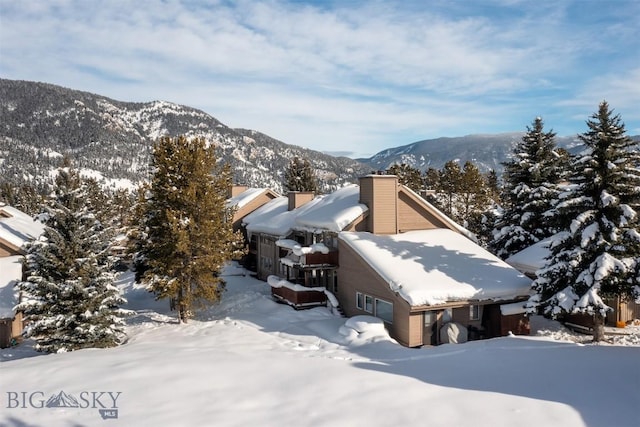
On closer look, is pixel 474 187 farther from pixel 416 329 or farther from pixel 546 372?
pixel 546 372

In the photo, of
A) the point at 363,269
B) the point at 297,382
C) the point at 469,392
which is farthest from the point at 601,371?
the point at 363,269

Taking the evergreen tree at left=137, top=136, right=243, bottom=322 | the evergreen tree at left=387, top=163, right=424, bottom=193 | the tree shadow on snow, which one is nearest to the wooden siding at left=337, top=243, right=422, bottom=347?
the tree shadow on snow

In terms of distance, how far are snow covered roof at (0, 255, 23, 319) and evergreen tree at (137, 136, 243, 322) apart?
24.3 ft

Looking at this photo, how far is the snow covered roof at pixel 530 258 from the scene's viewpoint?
84.2 feet

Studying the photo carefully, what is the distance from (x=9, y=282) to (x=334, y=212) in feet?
64.7

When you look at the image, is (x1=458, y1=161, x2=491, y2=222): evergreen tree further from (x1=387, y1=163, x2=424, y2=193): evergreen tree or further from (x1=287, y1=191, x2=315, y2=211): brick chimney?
(x1=287, y1=191, x2=315, y2=211): brick chimney

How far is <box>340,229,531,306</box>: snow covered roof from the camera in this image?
2070 cm

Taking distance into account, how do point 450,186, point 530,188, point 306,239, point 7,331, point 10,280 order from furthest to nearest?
point 450,186, point 306,239, point 530,188, point 10,280, point 7,331

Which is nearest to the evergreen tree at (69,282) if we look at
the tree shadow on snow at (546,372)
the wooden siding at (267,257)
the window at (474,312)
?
the tree shadow on snow at (546,372)

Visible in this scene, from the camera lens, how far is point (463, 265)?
23.7 meters

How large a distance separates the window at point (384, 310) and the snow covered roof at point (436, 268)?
167 centimetres

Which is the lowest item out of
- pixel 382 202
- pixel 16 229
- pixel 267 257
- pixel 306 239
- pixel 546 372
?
pixel 546 372

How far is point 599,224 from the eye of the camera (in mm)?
19297

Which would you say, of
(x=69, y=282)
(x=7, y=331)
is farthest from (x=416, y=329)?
(x=7, y=331)
